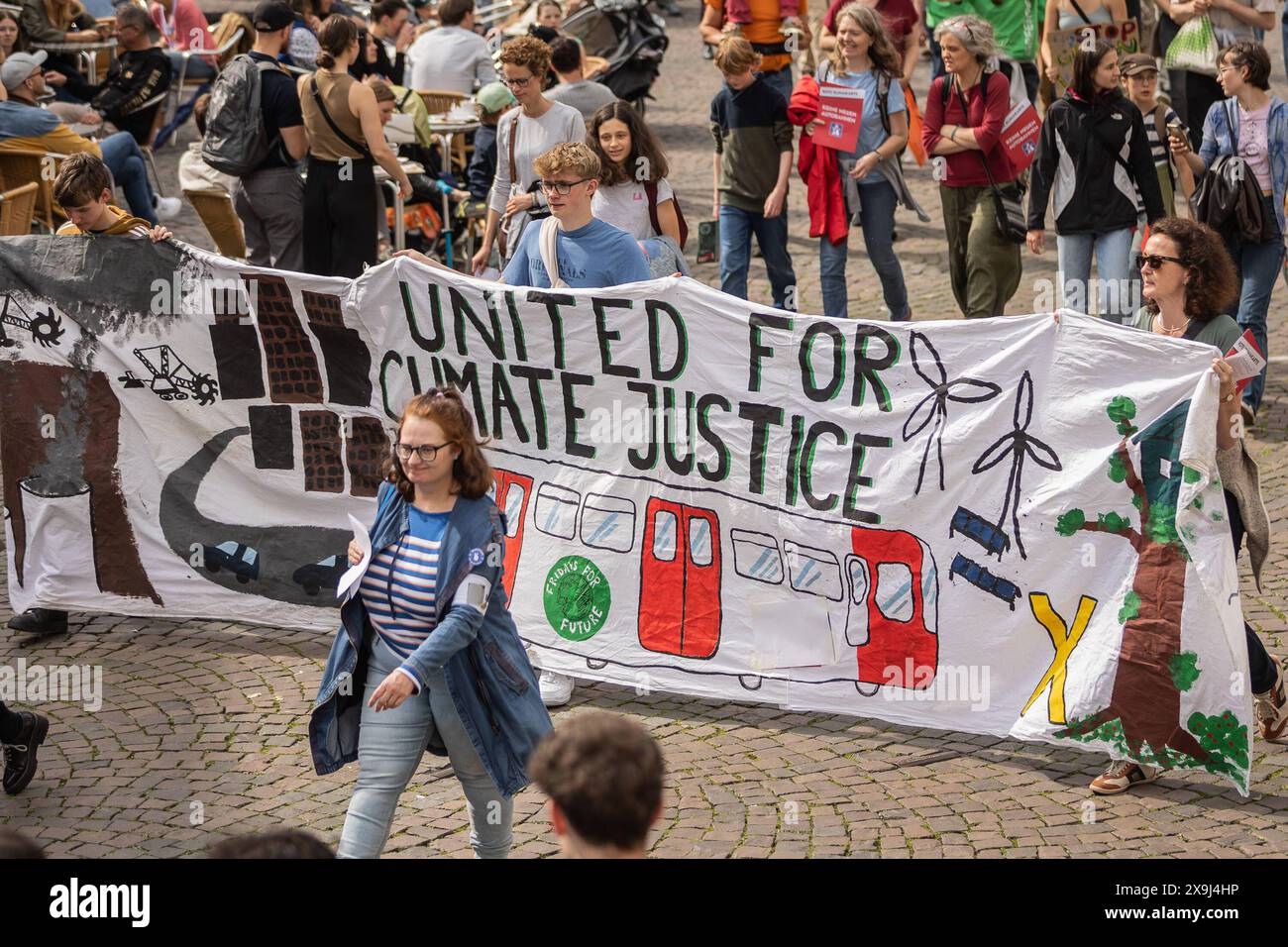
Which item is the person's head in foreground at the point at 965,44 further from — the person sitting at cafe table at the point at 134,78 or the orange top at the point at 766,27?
the person sitting at cafe table at the point at 134,78

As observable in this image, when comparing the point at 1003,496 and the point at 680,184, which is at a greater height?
the point at 680,184

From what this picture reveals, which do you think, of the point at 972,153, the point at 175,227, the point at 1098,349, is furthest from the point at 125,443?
the point at 175,227

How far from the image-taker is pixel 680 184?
671 inches

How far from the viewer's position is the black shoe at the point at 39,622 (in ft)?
27.1

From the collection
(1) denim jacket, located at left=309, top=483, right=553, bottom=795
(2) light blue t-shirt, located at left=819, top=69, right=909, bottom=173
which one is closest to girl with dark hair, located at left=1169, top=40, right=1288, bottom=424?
(2) light blue t-shirt, located at left=819, top=69, right=909, bottom=173

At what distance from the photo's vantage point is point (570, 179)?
7.62 m

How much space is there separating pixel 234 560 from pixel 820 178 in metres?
4.86

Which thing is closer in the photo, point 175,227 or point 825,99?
point 825,99

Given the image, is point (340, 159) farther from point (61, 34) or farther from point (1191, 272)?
point (61, 34)

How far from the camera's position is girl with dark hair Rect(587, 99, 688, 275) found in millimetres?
9000

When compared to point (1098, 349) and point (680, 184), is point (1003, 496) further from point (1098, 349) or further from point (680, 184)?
point (680, 184)

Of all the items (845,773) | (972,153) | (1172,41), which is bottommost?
(845,773)

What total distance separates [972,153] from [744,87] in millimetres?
1543

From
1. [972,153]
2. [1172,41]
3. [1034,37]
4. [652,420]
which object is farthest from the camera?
[1034,37]
